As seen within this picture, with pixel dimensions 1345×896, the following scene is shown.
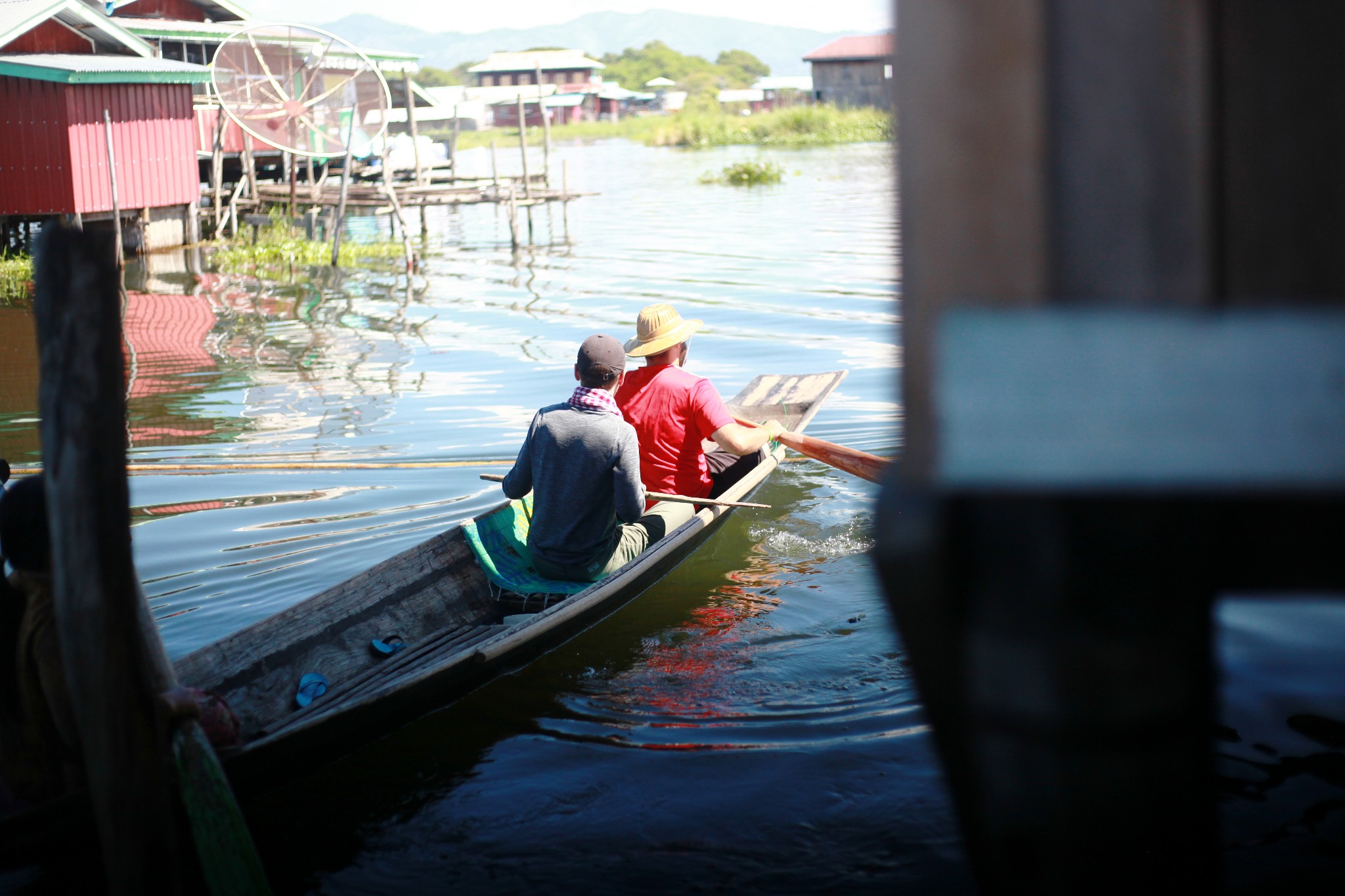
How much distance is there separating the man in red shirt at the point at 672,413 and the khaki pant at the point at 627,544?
0.12m

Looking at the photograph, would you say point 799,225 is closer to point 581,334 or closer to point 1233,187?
point 581,334

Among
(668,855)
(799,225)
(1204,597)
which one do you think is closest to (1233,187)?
(1204,597)

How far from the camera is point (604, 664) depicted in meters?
5.61

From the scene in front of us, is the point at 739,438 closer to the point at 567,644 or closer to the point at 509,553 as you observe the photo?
the point at 509,553

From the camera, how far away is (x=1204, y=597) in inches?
41.3

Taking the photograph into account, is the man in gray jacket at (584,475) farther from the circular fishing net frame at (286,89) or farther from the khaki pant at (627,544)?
the circular fishing net frame at (286,89)

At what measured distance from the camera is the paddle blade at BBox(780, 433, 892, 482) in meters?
6.43

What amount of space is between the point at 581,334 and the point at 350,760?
10762 mm

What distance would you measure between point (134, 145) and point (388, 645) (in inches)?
649

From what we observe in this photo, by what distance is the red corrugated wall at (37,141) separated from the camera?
1725 centimetres

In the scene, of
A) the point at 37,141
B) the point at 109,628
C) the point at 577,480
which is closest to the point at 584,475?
the point at 577,480

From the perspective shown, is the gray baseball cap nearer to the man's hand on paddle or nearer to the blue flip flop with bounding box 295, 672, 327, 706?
the man's hand on paddle

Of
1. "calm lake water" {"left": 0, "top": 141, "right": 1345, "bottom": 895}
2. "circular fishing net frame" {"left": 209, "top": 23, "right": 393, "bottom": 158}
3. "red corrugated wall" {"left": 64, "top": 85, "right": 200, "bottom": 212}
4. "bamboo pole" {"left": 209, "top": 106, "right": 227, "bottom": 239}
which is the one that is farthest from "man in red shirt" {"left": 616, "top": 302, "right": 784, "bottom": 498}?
"bamboo pole" {"left": 209, "top": 106, "right": 227, "bottom": 239}

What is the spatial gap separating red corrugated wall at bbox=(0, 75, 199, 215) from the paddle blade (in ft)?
47.8
